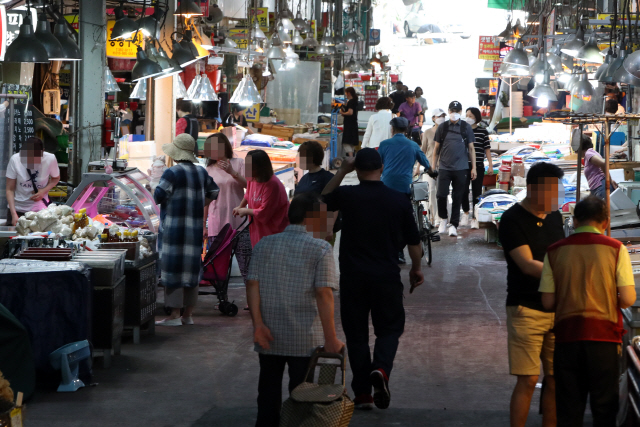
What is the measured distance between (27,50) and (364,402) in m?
4.93

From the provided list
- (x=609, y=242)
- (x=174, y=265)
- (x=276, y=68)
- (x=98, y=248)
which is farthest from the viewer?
(x=276, y=68)

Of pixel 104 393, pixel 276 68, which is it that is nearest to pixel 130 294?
pixel 104 393

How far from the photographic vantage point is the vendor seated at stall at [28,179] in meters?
9.80

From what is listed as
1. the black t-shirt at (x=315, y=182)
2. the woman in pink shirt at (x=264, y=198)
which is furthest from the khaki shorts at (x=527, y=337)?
the woman in pink shirt at (x=264, y=198)

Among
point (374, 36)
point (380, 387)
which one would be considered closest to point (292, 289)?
point (380, 387)

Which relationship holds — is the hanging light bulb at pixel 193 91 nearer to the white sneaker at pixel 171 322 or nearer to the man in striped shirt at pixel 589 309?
the white sneaker at pixel 171 322

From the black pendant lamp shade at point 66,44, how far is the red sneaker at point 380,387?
16.8 feet

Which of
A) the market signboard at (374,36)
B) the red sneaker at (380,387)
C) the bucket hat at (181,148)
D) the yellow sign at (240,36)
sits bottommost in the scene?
the red sneaker at (380,387)

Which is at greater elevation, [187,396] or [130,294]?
[130,294]

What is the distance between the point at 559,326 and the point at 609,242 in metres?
0.52

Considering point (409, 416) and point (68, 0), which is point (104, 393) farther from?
point (68, 0)

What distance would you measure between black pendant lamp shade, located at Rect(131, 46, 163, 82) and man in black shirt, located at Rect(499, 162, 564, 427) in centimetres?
646

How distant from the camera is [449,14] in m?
50.9

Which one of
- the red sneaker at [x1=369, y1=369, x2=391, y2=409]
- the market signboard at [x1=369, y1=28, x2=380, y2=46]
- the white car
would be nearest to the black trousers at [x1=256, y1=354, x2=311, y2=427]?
the red sneaker at [x1=369, y1=369, x2=391, y2=409]
